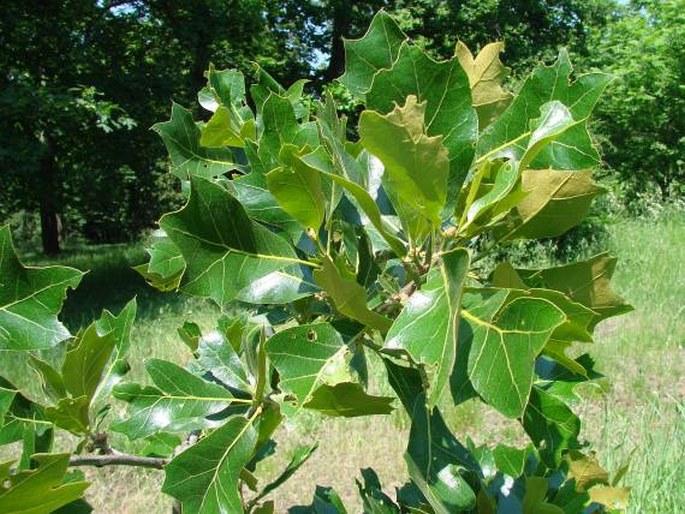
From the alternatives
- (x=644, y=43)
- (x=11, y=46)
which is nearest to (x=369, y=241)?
(x=11, y=46)

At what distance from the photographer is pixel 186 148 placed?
35.7 inches

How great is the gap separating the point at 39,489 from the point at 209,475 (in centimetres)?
16

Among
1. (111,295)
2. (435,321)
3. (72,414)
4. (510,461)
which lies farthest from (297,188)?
(111,295)

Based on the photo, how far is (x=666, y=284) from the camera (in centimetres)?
542

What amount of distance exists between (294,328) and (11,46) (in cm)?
821

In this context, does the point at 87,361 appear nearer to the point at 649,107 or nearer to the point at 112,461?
the point at 112,461

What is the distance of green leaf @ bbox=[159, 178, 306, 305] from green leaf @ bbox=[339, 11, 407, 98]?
0.19 metres

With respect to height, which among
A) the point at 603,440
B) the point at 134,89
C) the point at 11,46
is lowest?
the point at 603,440

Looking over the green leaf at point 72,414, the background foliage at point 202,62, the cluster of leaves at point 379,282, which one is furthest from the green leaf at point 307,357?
the background foliage at point 202,62

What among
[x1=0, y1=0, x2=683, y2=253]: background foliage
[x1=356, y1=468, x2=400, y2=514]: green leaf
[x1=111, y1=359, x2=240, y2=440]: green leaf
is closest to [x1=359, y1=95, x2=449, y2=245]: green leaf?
[x1=111, y1=359, x2=240, y2=440]: green leaf

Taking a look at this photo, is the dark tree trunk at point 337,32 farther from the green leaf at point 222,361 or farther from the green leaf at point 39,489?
the green leaf at point 39,489

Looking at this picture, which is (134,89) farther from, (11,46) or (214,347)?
(214,347)

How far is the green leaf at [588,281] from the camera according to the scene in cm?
65

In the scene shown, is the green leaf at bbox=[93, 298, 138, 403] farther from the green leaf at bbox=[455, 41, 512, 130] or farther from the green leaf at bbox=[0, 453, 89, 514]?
the green leaf at bbox=[455, 41, 512, 130]
